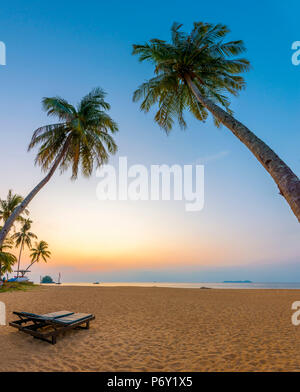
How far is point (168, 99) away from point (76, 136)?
513 centimetres

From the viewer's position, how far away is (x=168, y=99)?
33.2 feet

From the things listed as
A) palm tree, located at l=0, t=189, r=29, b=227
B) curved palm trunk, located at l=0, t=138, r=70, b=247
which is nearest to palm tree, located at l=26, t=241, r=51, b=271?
palm tree, located at l=0, t=189, r=29, b=227

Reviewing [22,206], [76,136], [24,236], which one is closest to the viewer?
[22,206]

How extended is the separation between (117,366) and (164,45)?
1017cm

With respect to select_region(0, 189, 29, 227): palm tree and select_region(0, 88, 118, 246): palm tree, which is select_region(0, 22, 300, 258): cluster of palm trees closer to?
select_region(0, 88, 118, 246): palm tree

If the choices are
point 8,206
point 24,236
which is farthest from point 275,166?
point 24,236

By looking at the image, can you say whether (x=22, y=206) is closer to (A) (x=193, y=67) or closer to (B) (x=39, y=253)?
(A) (x=193, y=67)

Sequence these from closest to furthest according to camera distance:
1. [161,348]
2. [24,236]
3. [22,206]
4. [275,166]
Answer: [275,166], [161,348], [22,206], [24,236]

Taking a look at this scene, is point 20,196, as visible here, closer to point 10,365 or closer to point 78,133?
point 78,133

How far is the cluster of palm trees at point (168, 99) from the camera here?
8102mm

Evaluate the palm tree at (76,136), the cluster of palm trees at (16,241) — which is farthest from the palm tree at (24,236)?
the palm tree at (76,136)

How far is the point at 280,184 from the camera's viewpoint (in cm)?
359
